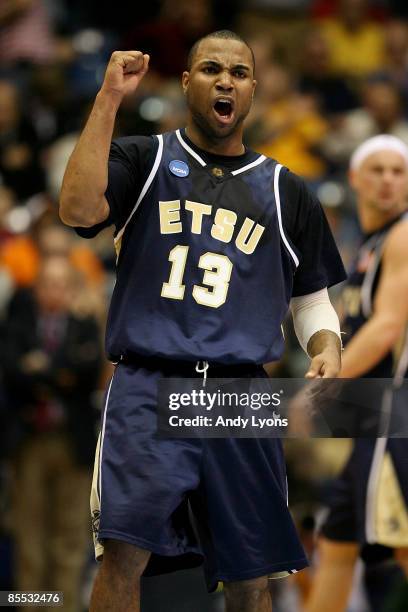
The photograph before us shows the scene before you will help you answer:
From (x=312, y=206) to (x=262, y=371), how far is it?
68 centimetres

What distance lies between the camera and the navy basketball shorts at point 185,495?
441 cm

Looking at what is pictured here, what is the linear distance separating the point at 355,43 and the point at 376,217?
6.26 metres

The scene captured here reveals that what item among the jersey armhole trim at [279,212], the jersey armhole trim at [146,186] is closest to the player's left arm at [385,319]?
the jersey armhole trim at [279,212]

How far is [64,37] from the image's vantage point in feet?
40.5

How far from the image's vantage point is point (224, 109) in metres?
4.73

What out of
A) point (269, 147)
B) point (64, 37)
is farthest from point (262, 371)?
point (64, 37)

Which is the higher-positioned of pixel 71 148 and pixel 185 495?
pixel 71 148

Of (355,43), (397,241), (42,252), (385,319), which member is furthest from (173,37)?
(385,319)

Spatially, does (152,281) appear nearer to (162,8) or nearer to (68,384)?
(68,384)

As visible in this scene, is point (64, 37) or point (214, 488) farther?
point (64, 37)

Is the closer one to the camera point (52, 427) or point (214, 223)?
point (214, 223)

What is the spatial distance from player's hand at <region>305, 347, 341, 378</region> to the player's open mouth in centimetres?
94

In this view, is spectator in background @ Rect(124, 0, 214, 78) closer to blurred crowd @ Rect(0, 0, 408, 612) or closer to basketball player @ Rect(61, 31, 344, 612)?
blurred crowd @ Rect(0, 0, 408, 612)

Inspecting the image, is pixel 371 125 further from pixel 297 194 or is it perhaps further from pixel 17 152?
pixel 297 194
